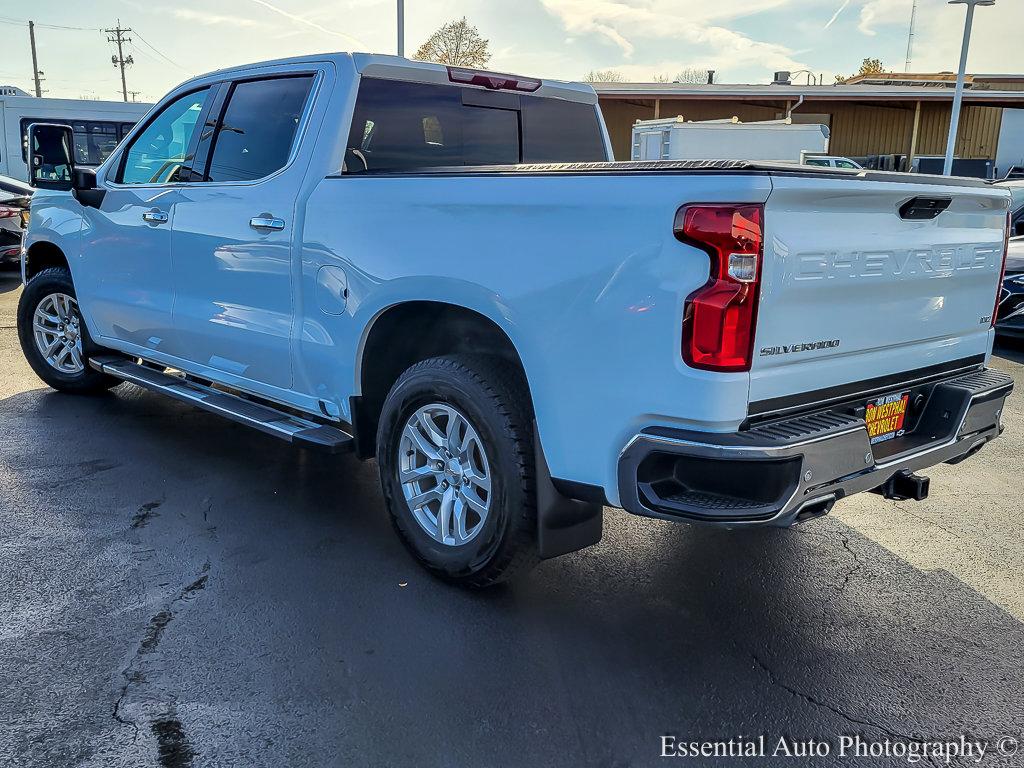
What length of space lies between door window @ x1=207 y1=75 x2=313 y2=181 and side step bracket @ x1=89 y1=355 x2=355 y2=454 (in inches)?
45.9

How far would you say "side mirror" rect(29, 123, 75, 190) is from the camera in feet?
19.1

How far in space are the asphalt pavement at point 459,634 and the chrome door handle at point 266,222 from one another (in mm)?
1409

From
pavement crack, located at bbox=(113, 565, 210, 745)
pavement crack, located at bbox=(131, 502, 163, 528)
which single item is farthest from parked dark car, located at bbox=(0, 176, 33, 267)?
pavement crack, located at bbox=(113, 565, 210, 745)

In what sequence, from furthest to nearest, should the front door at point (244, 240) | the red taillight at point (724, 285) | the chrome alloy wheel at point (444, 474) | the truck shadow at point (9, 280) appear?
the truck shadow at point (9, 280) < the front door at point (244, 240) < the chrome alloy wheel at point (444, 474) < the red taillight at point (724, 285)

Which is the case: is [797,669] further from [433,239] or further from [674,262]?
[433,239]

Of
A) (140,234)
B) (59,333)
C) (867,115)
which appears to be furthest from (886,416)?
(867,115)

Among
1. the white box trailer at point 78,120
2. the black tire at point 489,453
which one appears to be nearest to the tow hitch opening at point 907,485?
the black tire at point 489,453

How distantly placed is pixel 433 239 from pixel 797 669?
204 centimetres

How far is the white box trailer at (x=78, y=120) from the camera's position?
21.5m

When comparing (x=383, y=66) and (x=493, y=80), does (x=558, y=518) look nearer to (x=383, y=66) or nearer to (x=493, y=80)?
(x=383, y=66)

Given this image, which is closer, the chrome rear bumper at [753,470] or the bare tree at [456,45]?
the chrome rear bumper at [753,470]

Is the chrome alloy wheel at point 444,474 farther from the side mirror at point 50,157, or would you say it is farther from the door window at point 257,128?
the side mirror at point 50,157

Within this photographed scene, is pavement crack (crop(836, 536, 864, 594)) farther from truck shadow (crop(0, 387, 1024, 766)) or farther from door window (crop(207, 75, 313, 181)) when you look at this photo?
door window (crop(207, 75, 313, 181))

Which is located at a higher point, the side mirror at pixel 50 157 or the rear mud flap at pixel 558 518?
the side mirror at pixel 50 157
